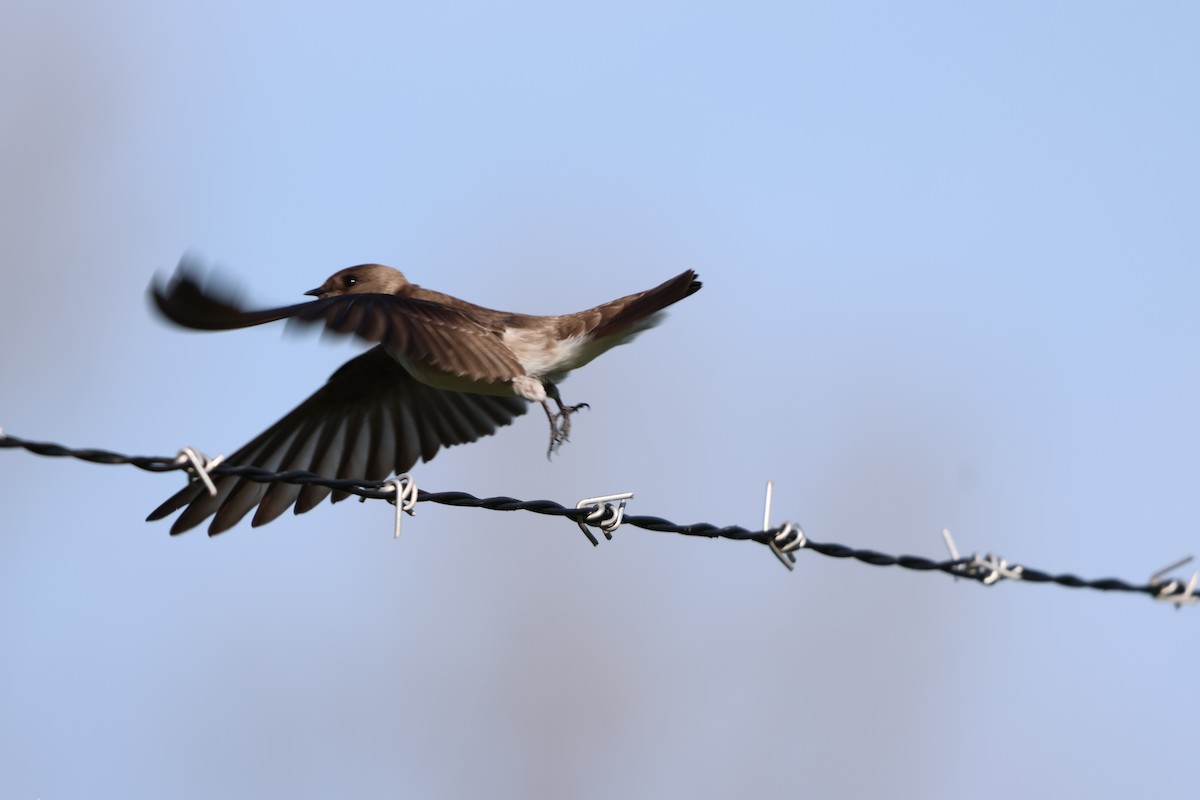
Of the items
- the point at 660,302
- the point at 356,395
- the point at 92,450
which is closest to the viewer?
the point at 92,450

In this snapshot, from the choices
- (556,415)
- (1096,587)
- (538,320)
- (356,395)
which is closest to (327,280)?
(356,395)

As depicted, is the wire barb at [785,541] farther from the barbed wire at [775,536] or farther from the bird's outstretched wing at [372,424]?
the bird's outstretched wing at [372,424]

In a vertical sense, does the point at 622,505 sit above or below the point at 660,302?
below

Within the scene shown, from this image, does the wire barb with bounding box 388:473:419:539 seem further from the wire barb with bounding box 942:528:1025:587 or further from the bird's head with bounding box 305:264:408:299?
the bird's head with bounding box 305:264:408:299

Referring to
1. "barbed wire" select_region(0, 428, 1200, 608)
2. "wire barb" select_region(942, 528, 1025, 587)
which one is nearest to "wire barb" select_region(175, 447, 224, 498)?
"barbed wire" select_region(0, 428, 1200, 608)

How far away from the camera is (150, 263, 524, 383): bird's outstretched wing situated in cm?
400

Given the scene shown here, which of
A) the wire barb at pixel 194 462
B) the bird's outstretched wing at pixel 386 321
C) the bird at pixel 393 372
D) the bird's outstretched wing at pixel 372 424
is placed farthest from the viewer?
the bird's outstretched wing at pixel 372 424

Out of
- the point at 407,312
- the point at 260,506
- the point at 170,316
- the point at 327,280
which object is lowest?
the point at 260,506

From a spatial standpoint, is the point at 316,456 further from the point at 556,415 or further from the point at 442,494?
the point at 442,494

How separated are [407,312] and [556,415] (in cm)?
88

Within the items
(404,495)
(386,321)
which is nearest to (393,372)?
(386,321)

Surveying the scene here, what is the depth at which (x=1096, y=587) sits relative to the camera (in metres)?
3.70

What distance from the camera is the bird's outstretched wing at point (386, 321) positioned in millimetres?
4004

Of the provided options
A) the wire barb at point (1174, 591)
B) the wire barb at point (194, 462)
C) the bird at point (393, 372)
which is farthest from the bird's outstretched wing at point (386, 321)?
the wire barb at point (1174, 591)
